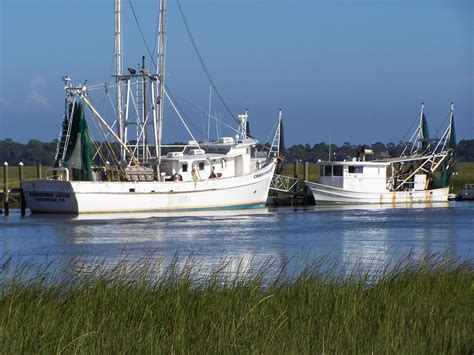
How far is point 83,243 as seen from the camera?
35.1m

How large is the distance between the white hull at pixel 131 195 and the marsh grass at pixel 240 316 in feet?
108

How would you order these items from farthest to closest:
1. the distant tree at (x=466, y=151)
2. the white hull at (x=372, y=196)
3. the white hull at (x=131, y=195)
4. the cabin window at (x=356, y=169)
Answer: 1. the distant tree at (x=466, y=151)
2. the cabin window at (x=356, y=169)
3. the white hull at (x=372, y=196)
4. the white hull at (x=131, y=195)

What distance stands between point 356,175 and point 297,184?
5101 mm

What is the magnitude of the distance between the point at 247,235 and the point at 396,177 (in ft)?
105

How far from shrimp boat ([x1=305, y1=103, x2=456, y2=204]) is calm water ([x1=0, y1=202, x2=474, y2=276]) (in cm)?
677

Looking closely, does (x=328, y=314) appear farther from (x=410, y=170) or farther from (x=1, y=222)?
(x=410, y=170)

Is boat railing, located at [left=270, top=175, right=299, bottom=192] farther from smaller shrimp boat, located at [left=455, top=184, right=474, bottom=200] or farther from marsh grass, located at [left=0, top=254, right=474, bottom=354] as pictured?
marsh grass, located at [left=0, top=254, right=474, bottom=354]

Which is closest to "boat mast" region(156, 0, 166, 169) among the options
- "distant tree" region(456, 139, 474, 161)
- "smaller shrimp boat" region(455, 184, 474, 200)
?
"smaller shrimp boat" region(455, 184, 474, 200)

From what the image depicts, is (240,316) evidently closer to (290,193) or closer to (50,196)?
(50,196)

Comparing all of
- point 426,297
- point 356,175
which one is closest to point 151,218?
point 356,175

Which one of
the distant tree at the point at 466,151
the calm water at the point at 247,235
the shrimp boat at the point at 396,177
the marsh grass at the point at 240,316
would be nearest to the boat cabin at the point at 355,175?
the shrimp boat at the point at 396,177

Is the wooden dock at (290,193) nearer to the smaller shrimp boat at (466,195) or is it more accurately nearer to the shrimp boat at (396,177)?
the shrimp boat at (396,177)

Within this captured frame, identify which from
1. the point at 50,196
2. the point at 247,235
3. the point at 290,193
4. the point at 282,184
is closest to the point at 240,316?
the point at 247,235

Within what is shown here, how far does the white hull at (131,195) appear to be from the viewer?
50281mm
